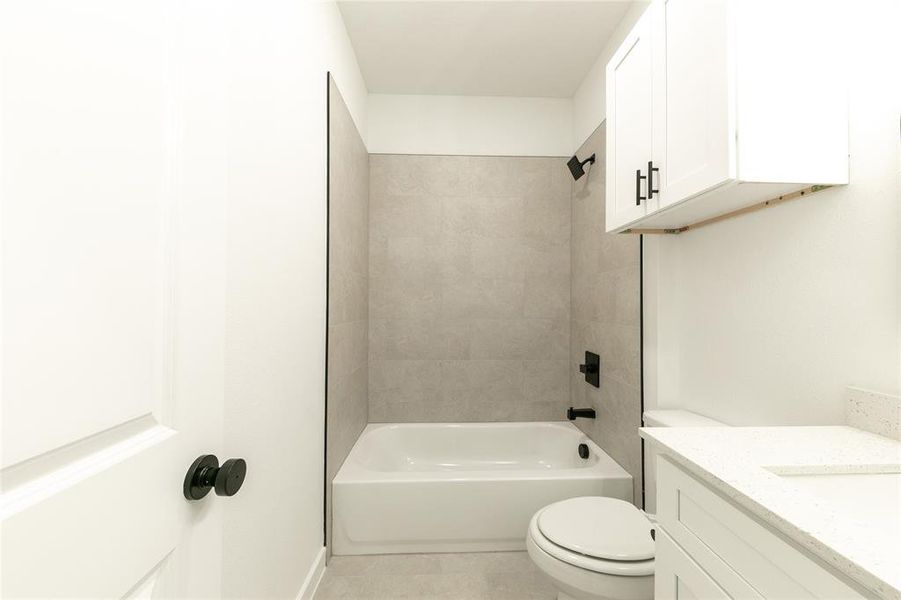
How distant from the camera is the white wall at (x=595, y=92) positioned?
6.61ft

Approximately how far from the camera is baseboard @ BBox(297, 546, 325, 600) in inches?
62.6

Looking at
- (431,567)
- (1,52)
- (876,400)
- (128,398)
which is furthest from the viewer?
(431,567)

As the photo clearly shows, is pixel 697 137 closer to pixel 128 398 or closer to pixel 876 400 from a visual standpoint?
pixel 876 400

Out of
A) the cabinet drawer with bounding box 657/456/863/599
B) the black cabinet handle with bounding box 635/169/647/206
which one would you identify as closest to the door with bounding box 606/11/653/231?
the black cabinet handle with bounding box 635/169/647/206

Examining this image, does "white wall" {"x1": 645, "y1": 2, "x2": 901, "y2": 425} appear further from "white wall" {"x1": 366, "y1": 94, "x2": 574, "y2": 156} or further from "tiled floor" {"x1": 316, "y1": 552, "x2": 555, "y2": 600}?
"white wall" {"x1": 366, "y1": 94, "x2": 574, "y2": 156}

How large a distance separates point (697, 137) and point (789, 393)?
755 millimetres

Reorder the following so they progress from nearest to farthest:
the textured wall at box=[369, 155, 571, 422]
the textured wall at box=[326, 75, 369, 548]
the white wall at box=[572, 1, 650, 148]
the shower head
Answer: the textured wall at box=[326, 75, 369, 548], the white wall at box=[572, 1, 650, 148], the shower head, the textured wall at box=[369, 155, 571, 422]

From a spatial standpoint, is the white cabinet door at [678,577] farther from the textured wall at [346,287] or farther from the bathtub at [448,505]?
the textured wall at [346,287]

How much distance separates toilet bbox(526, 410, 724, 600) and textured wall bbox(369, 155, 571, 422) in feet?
4.18

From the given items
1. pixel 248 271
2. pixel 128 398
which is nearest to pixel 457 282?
pixel 248 271

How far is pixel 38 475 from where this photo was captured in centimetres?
38

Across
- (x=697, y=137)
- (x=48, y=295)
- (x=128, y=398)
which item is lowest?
(x=128, y=398)

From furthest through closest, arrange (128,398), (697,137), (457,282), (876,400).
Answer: (457,282), (697,137), (876,400), (128,398)

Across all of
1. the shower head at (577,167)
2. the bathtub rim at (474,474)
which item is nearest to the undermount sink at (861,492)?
the bathtub rim at (474,474)
